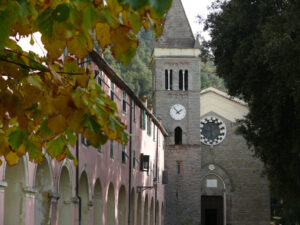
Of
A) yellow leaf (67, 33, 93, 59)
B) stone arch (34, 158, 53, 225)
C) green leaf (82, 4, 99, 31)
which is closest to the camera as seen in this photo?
green leaf (82, 4, 99, 31)

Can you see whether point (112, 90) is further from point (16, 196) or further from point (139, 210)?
point (16, 196)

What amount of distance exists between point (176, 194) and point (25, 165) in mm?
36976

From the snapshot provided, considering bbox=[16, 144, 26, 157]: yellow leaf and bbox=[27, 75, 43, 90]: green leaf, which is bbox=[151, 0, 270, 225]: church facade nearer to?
bbox=[16, 144, 26, 157]: yellow leaf

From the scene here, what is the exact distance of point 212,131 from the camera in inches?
2221

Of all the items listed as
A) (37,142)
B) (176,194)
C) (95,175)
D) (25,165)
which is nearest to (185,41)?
(176,194)

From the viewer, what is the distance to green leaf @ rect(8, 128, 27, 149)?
528 cm

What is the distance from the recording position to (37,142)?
5.55 m

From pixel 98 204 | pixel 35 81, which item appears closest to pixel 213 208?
pixel 98 204

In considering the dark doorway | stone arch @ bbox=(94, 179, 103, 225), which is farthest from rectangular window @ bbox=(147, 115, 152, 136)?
the dark doorway

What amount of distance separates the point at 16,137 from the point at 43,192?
14531 mm

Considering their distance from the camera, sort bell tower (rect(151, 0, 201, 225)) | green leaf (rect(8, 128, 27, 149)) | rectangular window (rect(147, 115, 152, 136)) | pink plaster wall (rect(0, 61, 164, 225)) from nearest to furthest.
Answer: green leaf (rect(8, 128, 27, 149)), pink plaster wall (rect(0, 61, 164, 225)), rectangular window (rect(147, 115, 152, 136)), bell tower (rect(151, 0, 201, 225))

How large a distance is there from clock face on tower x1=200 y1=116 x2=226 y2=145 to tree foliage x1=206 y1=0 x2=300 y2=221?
28930mm

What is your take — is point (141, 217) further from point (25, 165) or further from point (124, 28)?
point (124, 28)

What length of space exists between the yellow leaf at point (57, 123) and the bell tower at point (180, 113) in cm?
4803
